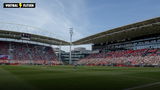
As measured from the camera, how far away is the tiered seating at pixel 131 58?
2265 inches

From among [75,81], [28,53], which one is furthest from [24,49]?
[75,81]

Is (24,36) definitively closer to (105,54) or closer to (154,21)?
(105,54)

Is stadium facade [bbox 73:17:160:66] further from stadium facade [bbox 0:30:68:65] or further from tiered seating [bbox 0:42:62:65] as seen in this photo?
tiered seating [bbox 0:42:62:65]

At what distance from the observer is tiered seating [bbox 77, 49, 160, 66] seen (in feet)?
189

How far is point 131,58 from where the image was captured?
65.6m

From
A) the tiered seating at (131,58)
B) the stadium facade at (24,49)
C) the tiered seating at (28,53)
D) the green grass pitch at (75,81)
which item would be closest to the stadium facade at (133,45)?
the tiered seating at (131,58)

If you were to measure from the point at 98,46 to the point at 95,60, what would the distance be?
499 inches

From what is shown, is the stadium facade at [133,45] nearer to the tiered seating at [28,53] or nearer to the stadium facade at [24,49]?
the stadium facade at [24,49]

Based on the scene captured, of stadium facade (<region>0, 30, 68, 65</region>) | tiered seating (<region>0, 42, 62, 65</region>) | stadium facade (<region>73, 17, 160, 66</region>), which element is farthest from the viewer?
tiered seating (<region>0, 42, 62, 65</region>)

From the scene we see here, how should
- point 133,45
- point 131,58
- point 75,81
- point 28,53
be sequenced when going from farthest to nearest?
point 28,53 → point 133,45 → point 131,58 → point 75,81

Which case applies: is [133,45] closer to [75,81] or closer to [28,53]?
[28,53]

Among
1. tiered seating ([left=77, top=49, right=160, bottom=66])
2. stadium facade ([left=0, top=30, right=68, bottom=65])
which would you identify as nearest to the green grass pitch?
tiered seating ([left=77, top=49, right=160, bottom=66])

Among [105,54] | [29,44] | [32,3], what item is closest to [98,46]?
[105,54]

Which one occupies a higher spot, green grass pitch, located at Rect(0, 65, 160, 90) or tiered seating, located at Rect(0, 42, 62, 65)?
tiered seating, located at Rect(0, 42, 62, 65)
